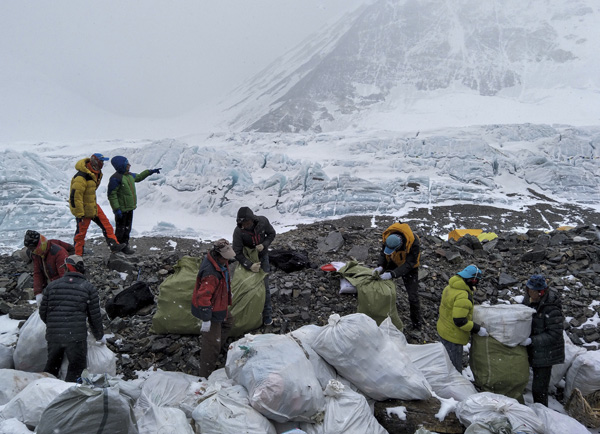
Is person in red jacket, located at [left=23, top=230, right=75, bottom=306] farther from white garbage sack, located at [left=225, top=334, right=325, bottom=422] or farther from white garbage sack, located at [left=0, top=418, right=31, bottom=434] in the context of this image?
white garbage sack, located at [left=225, top=334, right=325, bottom=422]

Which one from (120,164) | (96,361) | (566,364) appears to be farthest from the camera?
(120,164)

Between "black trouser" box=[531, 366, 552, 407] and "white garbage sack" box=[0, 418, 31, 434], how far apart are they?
3984mm

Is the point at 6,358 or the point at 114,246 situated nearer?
the point at 6,358

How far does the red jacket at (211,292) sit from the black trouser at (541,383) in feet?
9.58

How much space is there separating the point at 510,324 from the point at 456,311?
1.63 feet

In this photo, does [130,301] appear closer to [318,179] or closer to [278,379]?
[278,379]

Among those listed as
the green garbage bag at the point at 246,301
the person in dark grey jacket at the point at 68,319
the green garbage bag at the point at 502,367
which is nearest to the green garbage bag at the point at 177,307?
the green garbage bag at the point at 246,301

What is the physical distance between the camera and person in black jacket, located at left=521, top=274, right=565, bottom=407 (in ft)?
11.0

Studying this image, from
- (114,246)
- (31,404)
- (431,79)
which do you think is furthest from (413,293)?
(431,79)

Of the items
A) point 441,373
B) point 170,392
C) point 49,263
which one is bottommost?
point 441,373

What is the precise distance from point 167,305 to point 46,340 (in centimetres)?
105

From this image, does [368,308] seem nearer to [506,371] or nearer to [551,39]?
[506,371]

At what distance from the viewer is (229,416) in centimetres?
242

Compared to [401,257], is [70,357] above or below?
below
